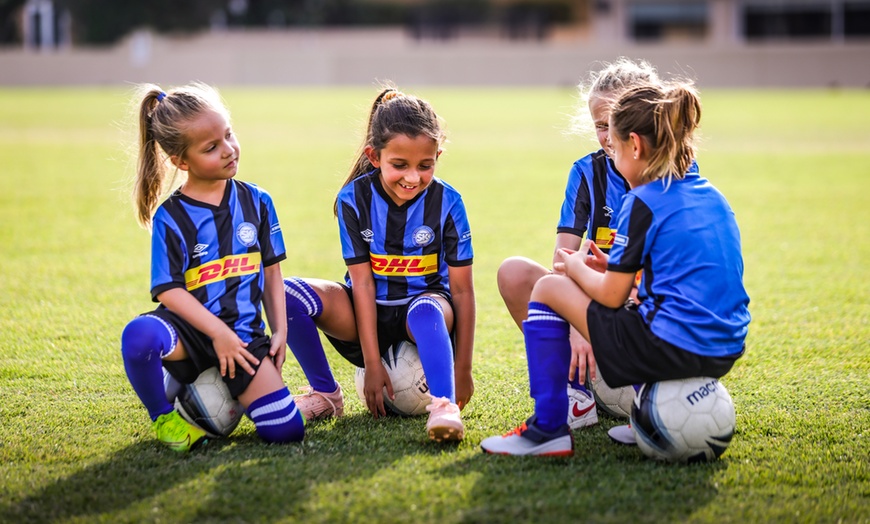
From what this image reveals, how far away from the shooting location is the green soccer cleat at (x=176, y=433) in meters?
3.21

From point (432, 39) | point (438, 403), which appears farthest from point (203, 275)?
point (432, 39)

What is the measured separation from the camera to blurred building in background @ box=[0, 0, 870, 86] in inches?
1730

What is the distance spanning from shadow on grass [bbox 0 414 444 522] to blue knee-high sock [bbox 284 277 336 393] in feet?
0.76

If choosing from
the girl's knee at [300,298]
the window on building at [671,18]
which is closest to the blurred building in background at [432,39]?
the window on building at [671,18]

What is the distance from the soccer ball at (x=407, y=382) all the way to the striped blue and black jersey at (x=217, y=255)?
0.54m

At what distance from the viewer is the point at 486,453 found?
3.20 meters

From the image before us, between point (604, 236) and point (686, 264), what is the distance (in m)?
0.87

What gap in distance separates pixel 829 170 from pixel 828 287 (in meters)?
7.40

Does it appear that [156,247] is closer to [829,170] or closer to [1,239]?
[1,239]

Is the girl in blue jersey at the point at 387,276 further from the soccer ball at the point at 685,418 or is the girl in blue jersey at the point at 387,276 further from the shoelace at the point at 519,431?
the soccer ball at the point at 685,418

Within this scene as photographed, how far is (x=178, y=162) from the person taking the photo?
347 centimetres

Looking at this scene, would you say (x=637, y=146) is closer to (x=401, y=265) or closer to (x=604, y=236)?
(x=604, y=236)

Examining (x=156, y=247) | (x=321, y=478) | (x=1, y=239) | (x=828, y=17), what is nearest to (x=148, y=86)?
(x=156, y=247)

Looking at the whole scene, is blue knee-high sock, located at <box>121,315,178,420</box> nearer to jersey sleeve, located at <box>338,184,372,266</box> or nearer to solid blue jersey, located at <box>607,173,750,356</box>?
jersey sleeve, located at <box>338,184,372,266</box>
